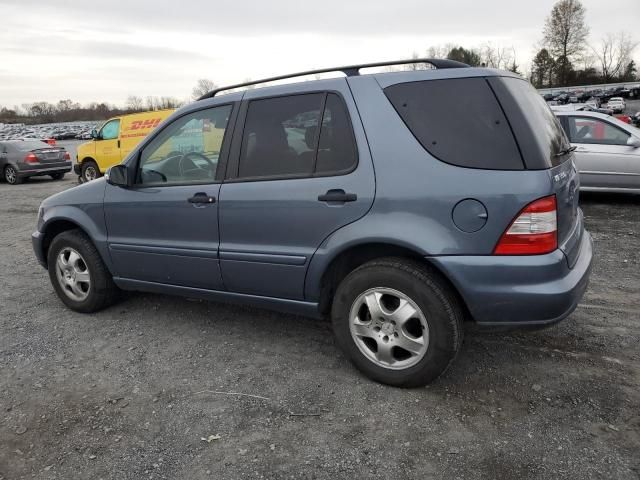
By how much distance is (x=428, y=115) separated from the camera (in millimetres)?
2830

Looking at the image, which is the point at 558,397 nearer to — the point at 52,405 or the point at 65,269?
the point at 52,405

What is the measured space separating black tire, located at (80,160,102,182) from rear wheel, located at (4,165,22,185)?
253 cm

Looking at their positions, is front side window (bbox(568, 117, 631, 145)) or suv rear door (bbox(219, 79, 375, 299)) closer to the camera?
suv rear door (bbox(219, 79, 375, 299))

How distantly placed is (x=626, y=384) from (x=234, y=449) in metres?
2.25

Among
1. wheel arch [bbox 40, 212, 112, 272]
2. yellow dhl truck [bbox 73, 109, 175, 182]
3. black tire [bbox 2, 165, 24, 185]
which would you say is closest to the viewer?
wheel arch [bbox 40, 212, 112, 272]

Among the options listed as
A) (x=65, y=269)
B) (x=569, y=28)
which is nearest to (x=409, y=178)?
(x=65, y=269)

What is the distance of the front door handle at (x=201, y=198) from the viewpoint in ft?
11.4

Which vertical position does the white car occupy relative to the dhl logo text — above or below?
below

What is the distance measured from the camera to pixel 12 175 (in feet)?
51.5

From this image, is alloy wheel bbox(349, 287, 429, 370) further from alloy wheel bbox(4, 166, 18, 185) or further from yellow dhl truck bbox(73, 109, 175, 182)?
alloy wheel bbox(4, 166, 18, 185)

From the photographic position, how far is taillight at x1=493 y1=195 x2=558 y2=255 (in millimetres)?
2600

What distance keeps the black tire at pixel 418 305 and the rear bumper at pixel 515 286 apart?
11 centimetres

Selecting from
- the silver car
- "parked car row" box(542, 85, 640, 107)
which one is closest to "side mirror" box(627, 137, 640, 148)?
the silver car

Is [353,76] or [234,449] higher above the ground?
[353,76]
